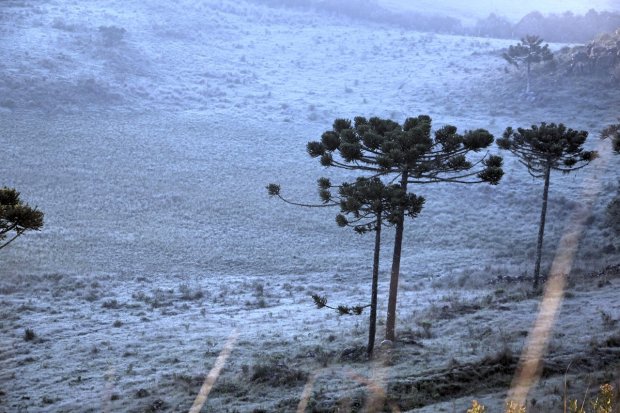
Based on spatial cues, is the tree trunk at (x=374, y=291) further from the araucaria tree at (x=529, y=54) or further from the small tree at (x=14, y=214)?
the araucaria tree at (x=529, y=54)

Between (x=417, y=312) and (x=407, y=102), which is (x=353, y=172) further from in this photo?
(x=417, y=312)

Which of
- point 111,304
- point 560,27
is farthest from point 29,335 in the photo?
point 560,27

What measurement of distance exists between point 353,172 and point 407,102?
18019 millimetres

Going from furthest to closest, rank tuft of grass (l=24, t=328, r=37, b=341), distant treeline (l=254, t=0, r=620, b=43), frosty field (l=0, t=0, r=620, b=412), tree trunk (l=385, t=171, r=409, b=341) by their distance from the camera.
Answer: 1. distant treeline (l=254, t=0, r=620, b=43)
2. tuft of grass (l=24, t=328, r=37, b=341)
3. tree trunk (l=385, t=171, r=409, b=341)
4. frosty field (l=0, t=0, r=620, b=412)

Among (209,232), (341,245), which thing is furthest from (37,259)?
(341,245)

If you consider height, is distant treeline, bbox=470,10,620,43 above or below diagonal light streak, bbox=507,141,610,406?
above

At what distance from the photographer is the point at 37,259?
106 ft

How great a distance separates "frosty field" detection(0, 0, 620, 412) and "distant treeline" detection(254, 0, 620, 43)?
582cm

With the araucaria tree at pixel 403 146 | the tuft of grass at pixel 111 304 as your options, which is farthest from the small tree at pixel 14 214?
the tuft of grass at pixel 111 304

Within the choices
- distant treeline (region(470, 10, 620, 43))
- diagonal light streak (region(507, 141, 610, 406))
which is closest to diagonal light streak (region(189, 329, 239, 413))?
diagonal light streak (region(507, 141, 610, 406))

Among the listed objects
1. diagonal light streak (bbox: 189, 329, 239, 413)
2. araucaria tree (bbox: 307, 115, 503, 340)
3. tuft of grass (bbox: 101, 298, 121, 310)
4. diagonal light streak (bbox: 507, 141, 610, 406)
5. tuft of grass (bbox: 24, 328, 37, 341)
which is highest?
araucaria tree (bbox: 307, 115, 503, 340)

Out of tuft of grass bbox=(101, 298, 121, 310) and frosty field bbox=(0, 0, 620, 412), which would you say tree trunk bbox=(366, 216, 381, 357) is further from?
tuft of grass bbox=(101, 298, 121, 310)

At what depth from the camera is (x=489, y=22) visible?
10225cm

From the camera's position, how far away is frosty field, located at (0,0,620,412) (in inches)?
596
